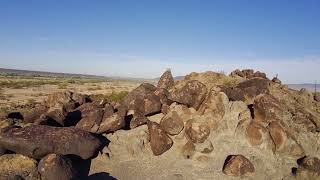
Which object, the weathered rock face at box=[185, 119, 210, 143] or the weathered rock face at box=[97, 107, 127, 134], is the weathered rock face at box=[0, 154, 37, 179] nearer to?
the weathered rock face at box=[97, 107, 127, 134]

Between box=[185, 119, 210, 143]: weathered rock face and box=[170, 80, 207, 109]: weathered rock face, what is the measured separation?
3.71 feet

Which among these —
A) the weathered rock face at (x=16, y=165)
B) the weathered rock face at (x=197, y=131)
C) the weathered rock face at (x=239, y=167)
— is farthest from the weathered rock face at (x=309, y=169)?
the weathered rock face at (x=16, y=165)

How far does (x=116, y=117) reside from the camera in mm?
17125

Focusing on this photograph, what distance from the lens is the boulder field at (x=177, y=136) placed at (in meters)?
14.4

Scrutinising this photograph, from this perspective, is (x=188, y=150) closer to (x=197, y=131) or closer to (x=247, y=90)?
(x=197, y=131)

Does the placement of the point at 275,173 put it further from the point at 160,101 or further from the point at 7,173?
the point at 7,173

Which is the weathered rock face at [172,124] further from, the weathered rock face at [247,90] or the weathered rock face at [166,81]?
the weathered rock face at [166,81]

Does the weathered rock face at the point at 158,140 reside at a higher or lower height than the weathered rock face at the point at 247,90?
lower

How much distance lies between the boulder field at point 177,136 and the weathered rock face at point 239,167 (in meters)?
0.04

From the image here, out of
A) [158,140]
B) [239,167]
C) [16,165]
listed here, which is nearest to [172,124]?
[158,140]

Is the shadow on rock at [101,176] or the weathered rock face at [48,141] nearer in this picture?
the weathered rock face at [48,141]

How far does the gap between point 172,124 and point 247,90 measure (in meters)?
4.20

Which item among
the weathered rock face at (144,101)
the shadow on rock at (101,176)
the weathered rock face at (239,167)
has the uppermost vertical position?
the weathered rock face at (144,101)

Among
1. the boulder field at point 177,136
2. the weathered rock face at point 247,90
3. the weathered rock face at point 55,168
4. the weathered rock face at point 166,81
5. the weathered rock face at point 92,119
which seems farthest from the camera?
the weathered rock face at point 166,81
